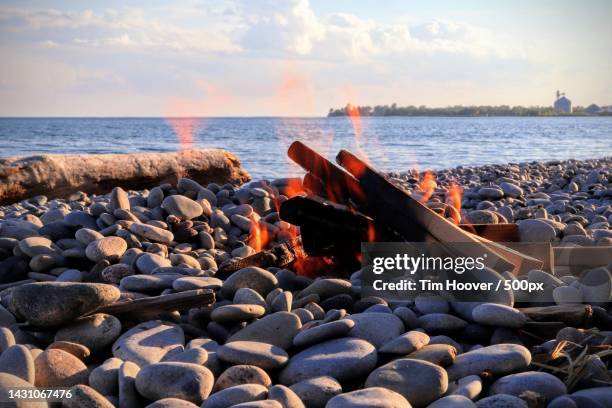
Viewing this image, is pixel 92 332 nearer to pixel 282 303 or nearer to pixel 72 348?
pixel 72 348

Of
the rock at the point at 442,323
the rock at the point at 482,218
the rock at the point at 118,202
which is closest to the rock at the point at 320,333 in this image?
the rock at the point at 442,323

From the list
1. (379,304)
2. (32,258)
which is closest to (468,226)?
(379,304)

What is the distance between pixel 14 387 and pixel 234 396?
750 millimetres

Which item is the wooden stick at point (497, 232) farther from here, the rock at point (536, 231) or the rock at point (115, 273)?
the rock at point (115, 273)

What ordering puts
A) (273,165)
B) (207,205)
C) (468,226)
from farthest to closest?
(273,165)
(207,205)
(468,226)

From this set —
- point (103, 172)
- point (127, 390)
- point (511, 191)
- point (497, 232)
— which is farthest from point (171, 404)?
point (103, 172)

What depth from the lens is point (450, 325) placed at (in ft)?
8.96

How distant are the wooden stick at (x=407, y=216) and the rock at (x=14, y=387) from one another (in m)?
2.04

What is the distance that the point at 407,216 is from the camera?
333 centimetres

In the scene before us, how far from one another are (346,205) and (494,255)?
926 millimetres

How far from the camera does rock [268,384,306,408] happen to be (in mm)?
1941

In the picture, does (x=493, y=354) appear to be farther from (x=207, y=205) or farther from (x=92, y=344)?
(x=207, y=205)

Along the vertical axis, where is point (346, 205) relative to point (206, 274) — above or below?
above

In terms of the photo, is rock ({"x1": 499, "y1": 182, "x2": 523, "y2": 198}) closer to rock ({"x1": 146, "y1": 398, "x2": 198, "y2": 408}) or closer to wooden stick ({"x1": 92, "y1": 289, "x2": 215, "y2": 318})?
wooden stick ({"x1": 92, "y1": 289, "x2": 215, "y2": 318})
